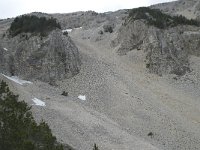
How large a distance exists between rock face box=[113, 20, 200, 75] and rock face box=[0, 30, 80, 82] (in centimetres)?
1020

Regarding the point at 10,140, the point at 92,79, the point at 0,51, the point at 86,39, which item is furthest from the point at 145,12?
the point at 10,140

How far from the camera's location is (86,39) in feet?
216

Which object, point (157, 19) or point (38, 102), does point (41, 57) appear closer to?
point (38, 102)

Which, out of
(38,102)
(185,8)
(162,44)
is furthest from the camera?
(185,8)

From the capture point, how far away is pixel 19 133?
69.7 ft

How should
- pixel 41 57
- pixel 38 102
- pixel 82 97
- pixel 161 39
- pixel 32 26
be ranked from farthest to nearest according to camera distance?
1. pixel 161 39
2. pixel 32 26
3. pixel 41 57
4. pixel 82 97
5. pixel 38 102

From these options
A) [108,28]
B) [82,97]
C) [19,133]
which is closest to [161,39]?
[108,28]

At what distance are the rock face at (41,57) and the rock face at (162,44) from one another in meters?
10.2

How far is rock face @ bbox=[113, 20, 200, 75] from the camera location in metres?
52.5

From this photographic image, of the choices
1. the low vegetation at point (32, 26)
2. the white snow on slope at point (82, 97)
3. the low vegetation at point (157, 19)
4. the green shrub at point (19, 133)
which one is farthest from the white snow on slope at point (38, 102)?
the low vegetation at point (157, 19)

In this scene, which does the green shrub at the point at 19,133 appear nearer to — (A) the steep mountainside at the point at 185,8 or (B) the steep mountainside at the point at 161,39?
(B) the steep mountainside at the point at 161,39

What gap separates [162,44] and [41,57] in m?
16.7

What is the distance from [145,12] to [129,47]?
6.80 meters

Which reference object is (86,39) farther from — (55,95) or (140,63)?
(55,95)
